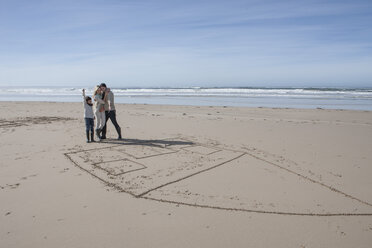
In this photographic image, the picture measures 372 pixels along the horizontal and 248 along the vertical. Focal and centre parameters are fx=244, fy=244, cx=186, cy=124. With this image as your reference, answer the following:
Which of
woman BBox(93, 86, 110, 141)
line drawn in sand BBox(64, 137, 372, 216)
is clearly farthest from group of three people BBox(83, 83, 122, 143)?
line drawn in sand BBox(64, 137, 372, 216)

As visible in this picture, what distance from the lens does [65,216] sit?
3205 mm

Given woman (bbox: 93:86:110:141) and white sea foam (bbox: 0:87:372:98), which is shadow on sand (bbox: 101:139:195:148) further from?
white sea foam (bbox: 0:87:372:98)

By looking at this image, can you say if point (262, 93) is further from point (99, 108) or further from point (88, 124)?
point (88, 124)

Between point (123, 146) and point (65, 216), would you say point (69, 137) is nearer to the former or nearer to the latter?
point (123, 146)

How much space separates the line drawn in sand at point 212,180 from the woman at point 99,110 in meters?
1.23

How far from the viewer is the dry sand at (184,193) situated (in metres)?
2.85

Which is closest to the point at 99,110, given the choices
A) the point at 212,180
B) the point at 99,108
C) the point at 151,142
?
the point at 99,108

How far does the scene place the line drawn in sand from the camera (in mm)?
3553

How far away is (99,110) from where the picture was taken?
7.42 meters

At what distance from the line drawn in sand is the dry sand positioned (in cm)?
2

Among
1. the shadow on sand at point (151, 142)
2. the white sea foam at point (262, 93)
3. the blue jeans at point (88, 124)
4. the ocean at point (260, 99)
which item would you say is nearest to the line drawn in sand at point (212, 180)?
the shadow on sand at point (151, 142)

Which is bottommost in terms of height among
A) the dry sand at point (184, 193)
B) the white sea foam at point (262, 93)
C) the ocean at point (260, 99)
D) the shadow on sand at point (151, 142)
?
the dry sand at point (184, 193)

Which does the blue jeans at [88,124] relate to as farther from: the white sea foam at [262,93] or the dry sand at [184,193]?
the white sea foam at [262,93]

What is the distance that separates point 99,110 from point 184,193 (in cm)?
464
